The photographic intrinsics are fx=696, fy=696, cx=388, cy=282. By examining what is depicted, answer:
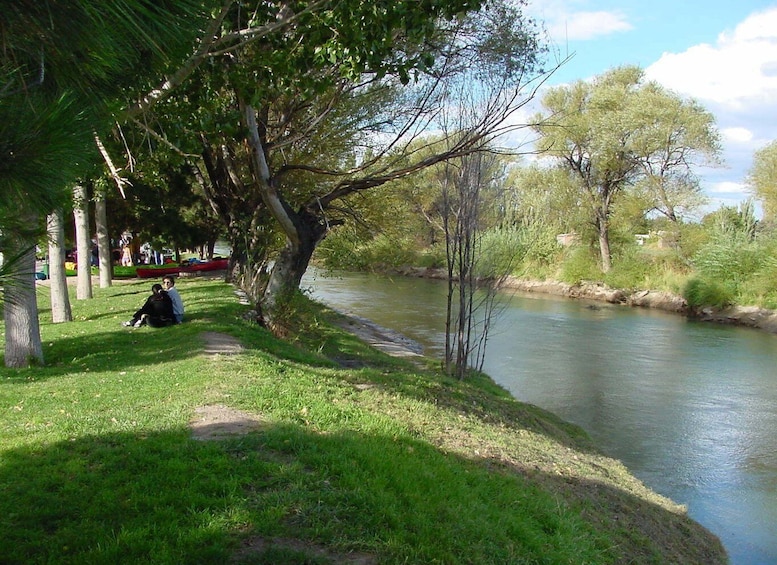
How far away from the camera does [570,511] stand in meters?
6.38

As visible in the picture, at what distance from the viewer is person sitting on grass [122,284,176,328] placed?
13.2m

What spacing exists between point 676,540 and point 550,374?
1127cm

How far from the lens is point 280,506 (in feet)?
15.3

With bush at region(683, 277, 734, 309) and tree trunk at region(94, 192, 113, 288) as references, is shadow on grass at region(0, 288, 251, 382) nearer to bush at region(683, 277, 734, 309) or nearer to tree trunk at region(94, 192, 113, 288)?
tree trunk at region(94, 192, 113, 288)

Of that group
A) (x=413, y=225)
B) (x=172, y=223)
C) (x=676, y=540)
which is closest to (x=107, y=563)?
(x=676, y=540)

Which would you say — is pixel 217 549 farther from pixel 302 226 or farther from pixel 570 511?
pixel 302 226

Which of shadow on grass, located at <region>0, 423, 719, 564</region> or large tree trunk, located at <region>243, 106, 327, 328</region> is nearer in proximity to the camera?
shadow on grass, located at <region>0, 423, 719, 564</region>

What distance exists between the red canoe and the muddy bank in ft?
42.8

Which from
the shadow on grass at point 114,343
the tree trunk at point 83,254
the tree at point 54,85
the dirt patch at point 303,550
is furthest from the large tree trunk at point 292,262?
the tree at point 54,85

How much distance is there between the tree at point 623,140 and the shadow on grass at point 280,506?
32.1 m

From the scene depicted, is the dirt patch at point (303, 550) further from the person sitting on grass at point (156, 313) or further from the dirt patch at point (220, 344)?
the person sitting on grass at point (156, 313)

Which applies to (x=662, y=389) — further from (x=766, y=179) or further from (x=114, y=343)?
(x=766, y=179)

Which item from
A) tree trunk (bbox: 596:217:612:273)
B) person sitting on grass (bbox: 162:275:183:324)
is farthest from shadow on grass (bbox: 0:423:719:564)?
tree trunk (bbox: 596:217:612:273)

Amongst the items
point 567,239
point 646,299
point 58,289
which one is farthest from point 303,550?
point 567,239
